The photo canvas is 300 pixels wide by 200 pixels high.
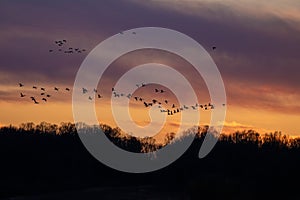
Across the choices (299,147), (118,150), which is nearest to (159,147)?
(118,150)

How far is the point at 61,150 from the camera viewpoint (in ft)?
376

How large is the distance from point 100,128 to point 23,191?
36955 millimetres

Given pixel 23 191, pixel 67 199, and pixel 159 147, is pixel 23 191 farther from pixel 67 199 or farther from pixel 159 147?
pixel 159 147

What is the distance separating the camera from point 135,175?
357 ft

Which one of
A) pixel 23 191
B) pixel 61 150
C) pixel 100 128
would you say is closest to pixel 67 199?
pixel 23 191

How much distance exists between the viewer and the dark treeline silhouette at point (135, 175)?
8894 centimetres

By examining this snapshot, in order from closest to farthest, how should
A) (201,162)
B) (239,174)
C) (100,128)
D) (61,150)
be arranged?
(239,174) < (201,162) < (61,150) < (100,128)

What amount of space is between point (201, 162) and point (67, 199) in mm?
26573

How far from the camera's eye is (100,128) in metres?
133

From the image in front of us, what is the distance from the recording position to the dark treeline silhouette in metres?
88.9

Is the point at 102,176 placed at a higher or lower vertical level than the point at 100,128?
lower

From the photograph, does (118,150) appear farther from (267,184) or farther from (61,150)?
(267,184)

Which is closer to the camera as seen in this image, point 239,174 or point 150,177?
point 239,174

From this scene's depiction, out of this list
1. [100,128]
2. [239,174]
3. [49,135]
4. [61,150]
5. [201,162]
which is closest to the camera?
[239,174]
